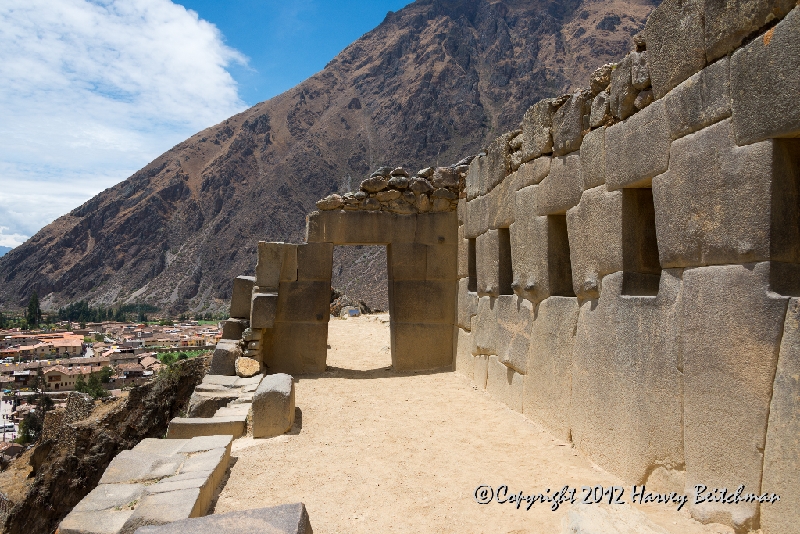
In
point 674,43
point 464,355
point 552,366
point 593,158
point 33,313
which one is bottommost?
point 33,313

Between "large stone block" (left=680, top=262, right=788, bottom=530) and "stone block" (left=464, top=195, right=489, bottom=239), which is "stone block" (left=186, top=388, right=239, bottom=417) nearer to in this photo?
"stone block" (left=464, top=195, right=489, bottom=239)

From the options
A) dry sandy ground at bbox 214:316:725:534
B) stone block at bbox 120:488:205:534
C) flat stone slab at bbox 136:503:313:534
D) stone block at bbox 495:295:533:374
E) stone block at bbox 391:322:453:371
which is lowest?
dry sandy ground at bbox 214:316:725:534

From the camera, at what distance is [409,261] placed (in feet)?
28.1

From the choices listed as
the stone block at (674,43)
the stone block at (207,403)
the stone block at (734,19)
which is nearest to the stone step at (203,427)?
the stone block at (207,403)

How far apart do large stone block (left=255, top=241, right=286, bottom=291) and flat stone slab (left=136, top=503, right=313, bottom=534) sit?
574 centimetres

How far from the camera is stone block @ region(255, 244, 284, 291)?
8.35 m

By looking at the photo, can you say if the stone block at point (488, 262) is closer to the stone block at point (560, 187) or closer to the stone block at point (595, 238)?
the stone block at point (560, 187)

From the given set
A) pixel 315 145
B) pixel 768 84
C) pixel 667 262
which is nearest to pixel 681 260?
pixel 667 262

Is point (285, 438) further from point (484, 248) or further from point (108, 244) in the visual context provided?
point (108, 244)

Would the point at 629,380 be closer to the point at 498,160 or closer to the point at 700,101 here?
the point at 700,101

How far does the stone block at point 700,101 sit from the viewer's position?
2895 millimetres

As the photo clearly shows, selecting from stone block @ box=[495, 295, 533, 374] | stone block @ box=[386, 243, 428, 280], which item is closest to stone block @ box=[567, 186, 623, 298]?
stone block @ box=[495, 295, 533, 374]

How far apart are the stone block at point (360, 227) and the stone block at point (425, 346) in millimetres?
1313

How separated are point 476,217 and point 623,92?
3.66 meters
